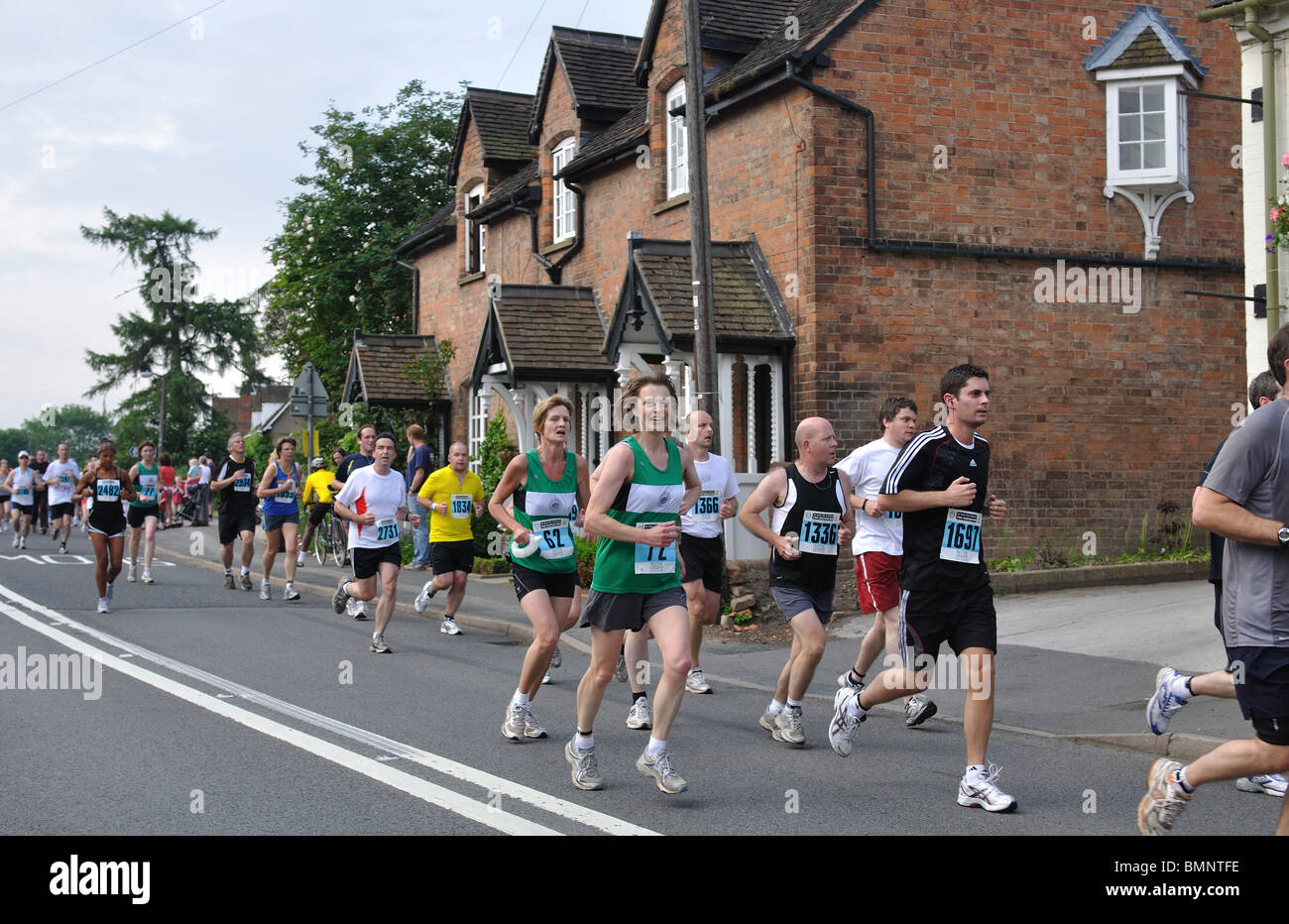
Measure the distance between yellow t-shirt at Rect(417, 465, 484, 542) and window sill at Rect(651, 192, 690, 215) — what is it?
307 inches

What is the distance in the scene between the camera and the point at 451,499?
12.5m

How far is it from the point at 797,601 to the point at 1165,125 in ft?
40.0

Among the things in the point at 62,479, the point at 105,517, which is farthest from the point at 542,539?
the point at 62,479

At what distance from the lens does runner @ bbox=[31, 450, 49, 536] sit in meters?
A: 29.4

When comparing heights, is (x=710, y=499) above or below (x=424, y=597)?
above

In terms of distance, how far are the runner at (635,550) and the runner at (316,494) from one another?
1065cm

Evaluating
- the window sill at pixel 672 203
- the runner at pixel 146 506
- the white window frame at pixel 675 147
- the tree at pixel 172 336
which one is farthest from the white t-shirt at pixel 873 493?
the tree at pixel 172 336

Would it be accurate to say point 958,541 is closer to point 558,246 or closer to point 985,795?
point 985,795

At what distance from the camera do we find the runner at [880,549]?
824 cm

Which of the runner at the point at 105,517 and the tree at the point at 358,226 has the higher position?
the tree at the point at 358,226

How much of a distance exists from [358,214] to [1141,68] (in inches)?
1043

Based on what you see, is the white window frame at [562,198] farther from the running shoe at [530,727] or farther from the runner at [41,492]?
the running shoe at [530,727]

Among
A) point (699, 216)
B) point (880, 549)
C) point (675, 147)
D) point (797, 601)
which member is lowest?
point (797, 601)

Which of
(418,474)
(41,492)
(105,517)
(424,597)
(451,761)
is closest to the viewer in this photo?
(451,761)
